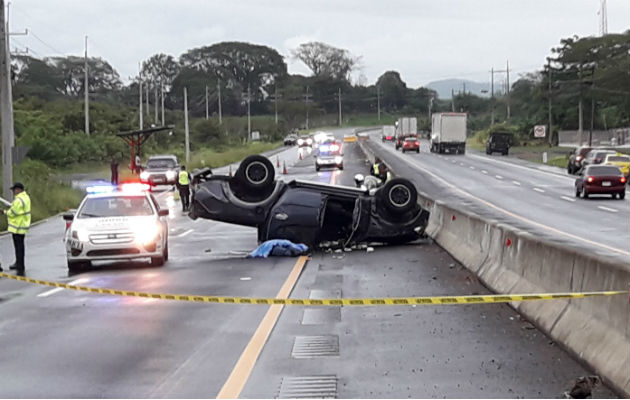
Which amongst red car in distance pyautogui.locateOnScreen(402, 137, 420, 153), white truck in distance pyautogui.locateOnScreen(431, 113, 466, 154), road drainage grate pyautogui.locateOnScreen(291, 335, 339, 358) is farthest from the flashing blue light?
red car in distance pyautogui.locateOnScreen(402, 137, 420, 153)

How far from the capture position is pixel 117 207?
61.3ft

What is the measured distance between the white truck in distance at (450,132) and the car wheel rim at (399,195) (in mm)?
66551

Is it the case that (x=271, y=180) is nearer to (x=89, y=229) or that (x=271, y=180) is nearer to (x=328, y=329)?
(x=89, y=229)

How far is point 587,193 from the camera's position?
38875 millimetres

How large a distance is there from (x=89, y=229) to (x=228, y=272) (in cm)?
284

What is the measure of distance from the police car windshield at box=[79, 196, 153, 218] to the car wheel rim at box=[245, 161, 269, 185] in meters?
2.53

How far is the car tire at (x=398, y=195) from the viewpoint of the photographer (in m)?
19.9

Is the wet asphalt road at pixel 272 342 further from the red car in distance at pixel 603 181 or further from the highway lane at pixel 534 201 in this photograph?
the red car in distance at pixel 603 181

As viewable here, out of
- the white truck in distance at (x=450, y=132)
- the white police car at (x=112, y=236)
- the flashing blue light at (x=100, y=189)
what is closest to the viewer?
the white police car at (x=112, y=236)

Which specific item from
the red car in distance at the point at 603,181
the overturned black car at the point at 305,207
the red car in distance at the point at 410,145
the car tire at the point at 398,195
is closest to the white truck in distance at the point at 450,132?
the red car in distance at the point at 410,145

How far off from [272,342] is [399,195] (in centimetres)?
1058

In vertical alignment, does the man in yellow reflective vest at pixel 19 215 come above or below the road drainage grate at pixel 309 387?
above

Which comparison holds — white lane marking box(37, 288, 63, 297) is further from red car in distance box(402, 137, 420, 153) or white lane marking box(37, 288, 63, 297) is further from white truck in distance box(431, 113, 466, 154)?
red car in distance box(402, 137, 420, 153)

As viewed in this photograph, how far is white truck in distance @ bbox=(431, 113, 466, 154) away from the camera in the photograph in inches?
3378
